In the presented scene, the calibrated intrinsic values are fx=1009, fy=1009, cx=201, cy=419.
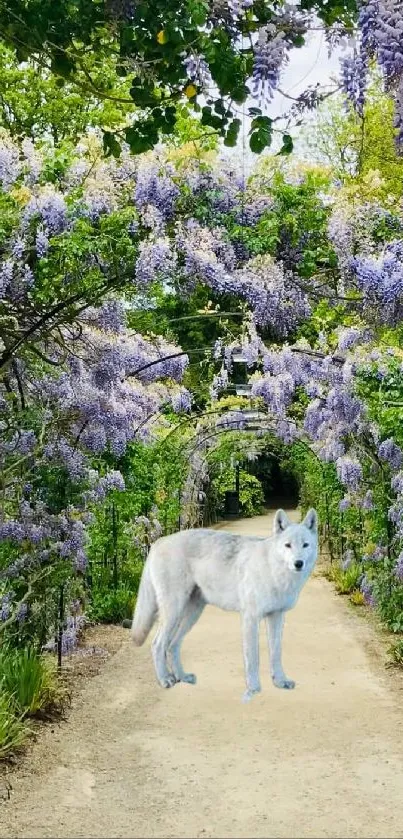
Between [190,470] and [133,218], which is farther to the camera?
[190,470]

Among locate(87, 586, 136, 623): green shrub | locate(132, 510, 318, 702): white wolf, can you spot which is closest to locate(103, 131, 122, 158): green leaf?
locate(132, 510, 318, 702): white wolf

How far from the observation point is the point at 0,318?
6707mm

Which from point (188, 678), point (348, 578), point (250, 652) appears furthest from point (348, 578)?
point (250, 652)

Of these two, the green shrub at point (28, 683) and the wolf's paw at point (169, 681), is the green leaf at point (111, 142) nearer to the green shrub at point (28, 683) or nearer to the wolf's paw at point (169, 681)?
the wolf's paw at point (169, 681)

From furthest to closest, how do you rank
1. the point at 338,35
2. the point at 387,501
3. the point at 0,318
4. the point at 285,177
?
the point at 387,501
the point at 0,318
the point at 285,177
the point at 338,35

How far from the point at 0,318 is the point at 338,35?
480 cm

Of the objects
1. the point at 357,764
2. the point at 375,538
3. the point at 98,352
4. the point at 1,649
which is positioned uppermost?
the point at 98,352

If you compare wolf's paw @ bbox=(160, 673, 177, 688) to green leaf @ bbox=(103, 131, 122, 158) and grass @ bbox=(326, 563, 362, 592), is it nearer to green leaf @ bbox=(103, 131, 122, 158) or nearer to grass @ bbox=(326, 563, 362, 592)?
green leaf @ bbox=(103, 131, 122, 158)

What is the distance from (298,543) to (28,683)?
646 cm

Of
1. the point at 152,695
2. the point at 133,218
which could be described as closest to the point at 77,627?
the point at 152,695

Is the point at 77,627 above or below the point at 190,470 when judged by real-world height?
below

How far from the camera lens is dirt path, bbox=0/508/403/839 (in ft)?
20.4

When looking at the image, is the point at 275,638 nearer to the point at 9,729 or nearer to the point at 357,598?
the point at 9,729

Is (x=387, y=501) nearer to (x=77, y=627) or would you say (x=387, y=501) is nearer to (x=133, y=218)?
(x=77, y=627)
